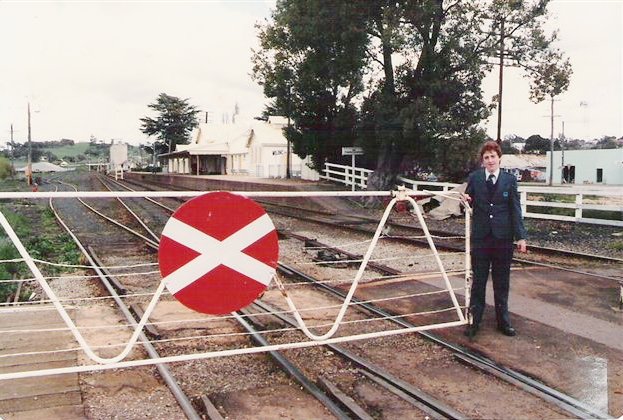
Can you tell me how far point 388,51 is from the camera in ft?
84.6

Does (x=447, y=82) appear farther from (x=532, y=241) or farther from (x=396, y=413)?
(x=396, y=413)

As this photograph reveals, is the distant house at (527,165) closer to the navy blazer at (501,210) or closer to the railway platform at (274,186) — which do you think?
the railway platform at (274,186)

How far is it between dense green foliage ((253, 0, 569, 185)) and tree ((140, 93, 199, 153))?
6849 centimetres

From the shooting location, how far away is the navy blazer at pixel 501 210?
5.41m

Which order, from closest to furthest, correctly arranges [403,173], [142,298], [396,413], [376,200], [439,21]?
[396,413]
[142,298]
[439,21]
[376,200]
[403,173]

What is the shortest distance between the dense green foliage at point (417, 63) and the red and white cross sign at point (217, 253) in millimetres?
20401

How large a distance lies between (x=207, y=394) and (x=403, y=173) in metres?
26.3

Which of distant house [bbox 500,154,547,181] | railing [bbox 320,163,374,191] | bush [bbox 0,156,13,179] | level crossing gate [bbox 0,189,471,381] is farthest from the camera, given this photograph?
distant house [bbox 500,154,547,181]

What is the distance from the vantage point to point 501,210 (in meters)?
5.44

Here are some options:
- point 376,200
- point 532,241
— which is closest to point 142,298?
point 532,241

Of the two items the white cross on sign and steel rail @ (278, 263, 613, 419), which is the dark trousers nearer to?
steel rail @ (278, 263, 613, 419)

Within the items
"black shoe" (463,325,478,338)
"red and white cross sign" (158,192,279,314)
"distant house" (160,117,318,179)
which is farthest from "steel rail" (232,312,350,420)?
"distant house" (160,117,318,179)

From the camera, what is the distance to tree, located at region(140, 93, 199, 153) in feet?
305

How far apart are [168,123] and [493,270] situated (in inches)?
3628
